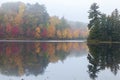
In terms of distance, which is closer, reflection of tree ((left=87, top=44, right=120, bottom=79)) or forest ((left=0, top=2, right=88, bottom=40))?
reflection of tree ((left=87, top=44, right=120, bottom=79))

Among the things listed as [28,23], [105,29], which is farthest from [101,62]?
[28,23]

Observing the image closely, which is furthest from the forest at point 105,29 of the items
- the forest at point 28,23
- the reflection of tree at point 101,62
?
the reflection of tree at point 101,62

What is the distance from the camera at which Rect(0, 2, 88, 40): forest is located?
4114 inches

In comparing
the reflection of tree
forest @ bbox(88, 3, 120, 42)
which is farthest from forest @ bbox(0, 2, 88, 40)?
the reflection of tree

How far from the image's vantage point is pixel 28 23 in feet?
356

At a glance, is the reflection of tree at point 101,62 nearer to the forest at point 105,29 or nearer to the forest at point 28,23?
the forest at point 105,29

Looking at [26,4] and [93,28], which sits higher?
[26,4]

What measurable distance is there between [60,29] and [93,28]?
4448 cm

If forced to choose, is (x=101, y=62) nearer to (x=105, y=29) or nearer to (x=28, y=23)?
(x=105, y=29)

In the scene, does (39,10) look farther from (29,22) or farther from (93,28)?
(93,28)

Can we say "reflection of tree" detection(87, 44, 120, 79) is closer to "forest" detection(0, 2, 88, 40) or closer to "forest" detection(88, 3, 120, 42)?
"forest" detection(88, 3, 120, 42)

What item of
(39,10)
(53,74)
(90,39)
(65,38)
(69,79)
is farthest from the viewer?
(65,38)

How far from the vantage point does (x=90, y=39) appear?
79.5 m

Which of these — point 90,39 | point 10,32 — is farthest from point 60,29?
point 90,39
